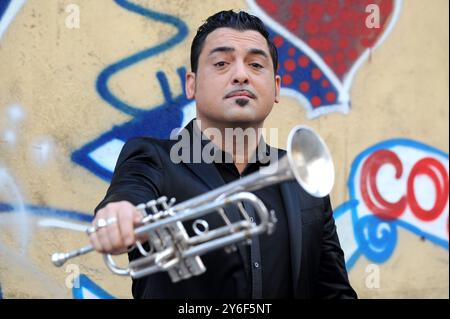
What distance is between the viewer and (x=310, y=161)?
2.29 m

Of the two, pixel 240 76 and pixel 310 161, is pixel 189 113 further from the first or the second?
pixel 310 161

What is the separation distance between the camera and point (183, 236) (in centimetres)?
215

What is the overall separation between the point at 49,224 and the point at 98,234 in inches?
83.2

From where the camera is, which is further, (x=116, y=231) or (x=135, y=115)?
(x=135, y=115)

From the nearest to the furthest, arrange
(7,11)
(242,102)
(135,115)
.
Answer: (242,102) < (7,11) < (135,115)

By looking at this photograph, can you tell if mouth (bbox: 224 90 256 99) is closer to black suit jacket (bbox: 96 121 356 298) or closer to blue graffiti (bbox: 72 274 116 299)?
black suit jacket (bbox: 96 121 356 298)

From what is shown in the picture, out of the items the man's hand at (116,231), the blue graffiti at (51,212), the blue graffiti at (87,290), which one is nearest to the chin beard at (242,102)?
the man's hand at (116,231)

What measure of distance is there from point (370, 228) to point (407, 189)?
45 centimetres

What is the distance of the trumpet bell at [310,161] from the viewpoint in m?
2.20

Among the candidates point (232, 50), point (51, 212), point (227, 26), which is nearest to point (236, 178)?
point (232, 50)

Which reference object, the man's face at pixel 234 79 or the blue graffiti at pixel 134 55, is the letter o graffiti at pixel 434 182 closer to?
the blue graffiti at pixel 134 55

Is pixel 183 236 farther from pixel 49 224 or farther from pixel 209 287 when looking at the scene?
pixel 49 224

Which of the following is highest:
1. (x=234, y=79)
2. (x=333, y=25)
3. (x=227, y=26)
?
(x=333, y=25)

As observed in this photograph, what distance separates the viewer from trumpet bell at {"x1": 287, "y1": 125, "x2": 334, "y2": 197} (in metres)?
2.20
